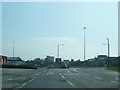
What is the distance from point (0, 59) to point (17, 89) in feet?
277

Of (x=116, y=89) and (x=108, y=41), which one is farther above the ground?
(x=108, y=41)

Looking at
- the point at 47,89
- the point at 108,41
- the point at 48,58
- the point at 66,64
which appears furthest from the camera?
the point at 48,58

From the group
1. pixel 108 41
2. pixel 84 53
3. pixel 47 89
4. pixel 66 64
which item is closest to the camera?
pixel 47 89

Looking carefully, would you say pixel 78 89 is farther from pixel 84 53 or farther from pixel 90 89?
pixel 84 53

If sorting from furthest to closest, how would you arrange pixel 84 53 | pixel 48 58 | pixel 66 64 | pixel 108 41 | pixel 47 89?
pixel 48 58
pixel 66 64
pixel 84 53
pixel 108 41
pixel 47 89

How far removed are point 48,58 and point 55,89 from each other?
173 metres

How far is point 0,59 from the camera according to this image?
103 metres

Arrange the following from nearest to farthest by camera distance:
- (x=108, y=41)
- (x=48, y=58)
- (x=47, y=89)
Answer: (x=47, y=89)
(x=108, y=41)
(x=48, y=58)

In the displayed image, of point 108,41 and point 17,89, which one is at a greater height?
point 108,41

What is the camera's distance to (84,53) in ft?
328

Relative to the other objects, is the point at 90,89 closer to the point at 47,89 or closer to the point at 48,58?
the point at 47,89

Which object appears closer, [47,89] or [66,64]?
[47,89]

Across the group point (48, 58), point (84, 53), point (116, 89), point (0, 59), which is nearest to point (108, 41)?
point (84, 53)

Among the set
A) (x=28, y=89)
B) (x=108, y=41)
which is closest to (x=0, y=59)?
(x=108, y=41)
